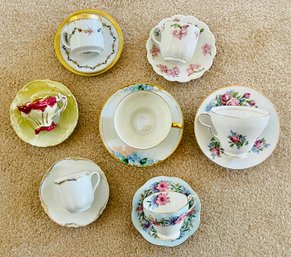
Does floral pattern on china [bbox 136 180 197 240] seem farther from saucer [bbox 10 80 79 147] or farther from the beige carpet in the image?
saucer [bbox 10 80 79 147]

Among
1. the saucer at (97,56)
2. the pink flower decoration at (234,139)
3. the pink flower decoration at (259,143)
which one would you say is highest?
Answer: the saucer at (97,56)

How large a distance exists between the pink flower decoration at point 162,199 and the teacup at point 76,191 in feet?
0.45

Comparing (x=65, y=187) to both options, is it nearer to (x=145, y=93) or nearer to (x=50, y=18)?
(x=145, y=93)

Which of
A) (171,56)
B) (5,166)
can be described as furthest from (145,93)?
(5,166)

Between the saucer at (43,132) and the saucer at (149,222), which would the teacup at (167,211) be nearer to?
the saucer at (149,222)

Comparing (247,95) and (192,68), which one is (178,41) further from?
(247,95)

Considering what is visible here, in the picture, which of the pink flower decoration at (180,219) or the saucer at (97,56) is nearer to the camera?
the pink flower decoration at (180,219)

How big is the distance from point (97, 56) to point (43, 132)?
20 centimetres

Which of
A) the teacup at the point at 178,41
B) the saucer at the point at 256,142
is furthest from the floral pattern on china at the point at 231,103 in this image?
the teacup at the point at 178,41

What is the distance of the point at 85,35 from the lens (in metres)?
0.94

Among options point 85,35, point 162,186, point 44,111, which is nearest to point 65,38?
point 85,35

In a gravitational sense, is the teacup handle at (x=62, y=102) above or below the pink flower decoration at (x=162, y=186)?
above

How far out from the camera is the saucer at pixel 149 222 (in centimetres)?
95

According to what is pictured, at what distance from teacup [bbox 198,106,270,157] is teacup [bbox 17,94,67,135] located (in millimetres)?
310
